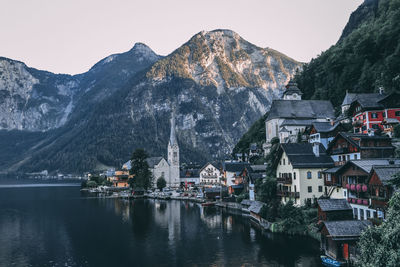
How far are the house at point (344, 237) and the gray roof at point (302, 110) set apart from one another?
83.6 metres

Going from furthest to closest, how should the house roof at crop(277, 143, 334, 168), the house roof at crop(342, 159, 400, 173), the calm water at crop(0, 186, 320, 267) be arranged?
the house roof at crop(277, 143, 334, 168) → the house roof at crop(342, 159, 400, 173) → the calm water at crop(0, 186, 320, 267)

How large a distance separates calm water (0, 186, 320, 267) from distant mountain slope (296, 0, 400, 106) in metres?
56.8

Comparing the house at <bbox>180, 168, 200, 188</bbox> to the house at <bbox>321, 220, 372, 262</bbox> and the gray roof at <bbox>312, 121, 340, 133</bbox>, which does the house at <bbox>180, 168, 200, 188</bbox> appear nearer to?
the gray roof at <bbox>312, 121, 340, 133</bbox>

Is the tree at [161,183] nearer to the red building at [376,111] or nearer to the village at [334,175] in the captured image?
the village at [334,175]

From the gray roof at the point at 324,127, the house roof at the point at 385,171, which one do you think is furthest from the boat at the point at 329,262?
the gray roof at the point at 324,127

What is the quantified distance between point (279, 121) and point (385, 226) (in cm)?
9780

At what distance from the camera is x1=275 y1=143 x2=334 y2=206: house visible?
64.4 metres

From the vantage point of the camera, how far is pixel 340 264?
134 feet

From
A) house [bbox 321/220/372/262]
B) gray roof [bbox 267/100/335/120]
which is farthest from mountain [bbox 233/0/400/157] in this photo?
house [bbox 321/220/372/262]

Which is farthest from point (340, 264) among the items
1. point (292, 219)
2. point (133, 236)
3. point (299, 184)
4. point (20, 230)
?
point (20, 230)

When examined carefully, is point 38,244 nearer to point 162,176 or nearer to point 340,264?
Result: point 340,264

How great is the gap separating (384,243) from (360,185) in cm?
2236

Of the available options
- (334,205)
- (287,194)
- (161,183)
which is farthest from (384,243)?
(161,183)

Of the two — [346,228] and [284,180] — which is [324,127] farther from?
[346,228]
